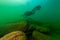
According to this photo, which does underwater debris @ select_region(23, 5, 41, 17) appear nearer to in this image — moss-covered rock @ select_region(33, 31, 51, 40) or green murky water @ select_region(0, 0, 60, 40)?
green murky water @ select_region(0, 0, 60, 40)

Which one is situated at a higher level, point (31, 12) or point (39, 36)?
point (31, 12)

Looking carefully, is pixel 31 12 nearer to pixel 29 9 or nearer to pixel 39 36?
pixel 29 9

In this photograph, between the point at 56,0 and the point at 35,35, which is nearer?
the point at 35,35

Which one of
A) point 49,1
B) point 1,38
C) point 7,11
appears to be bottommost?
point 1,38

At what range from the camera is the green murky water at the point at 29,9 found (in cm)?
135

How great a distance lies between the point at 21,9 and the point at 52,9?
306 millimetres

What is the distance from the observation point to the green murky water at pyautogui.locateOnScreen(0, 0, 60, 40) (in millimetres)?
1349

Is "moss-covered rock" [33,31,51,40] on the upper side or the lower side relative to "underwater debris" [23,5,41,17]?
lower

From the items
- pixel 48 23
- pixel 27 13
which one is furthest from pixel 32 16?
pixel 48 23

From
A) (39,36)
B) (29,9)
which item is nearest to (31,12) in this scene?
(29,9)

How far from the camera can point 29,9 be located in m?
1.36

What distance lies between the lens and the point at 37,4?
137cm

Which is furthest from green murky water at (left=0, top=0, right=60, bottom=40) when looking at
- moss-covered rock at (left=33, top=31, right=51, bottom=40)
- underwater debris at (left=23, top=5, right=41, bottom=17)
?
moss-covered rock at (left=33, top=31, right=51, bottom=40)

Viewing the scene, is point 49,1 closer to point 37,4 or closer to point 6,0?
point 37,4
